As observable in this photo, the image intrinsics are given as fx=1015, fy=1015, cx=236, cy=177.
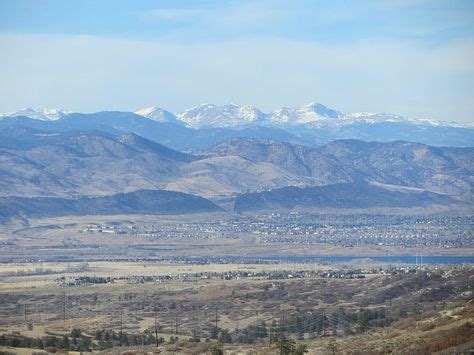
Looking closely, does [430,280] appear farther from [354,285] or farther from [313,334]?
[313,334]

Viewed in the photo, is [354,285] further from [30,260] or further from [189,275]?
[30,260]

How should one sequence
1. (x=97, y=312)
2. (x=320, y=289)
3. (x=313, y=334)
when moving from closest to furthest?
(x=313, y=334)
(x=97, y=312)
(x=320, y=289)

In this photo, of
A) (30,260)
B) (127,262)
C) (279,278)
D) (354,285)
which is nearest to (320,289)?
(354,285)

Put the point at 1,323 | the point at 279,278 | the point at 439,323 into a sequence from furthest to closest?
1. the point at 279,278
2. the point at 1,323
3. the point at 439,323

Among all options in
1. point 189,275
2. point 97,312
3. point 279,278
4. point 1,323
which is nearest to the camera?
point 1,323

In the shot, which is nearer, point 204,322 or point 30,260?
point 204,322

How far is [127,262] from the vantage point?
19062 centimetres

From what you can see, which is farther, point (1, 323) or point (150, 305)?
point (150, 305)

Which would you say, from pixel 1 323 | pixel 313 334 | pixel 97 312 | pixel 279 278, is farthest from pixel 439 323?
pixel 279 278

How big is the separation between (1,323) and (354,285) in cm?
4490

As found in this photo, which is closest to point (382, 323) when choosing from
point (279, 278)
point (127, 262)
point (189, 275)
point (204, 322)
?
point (204, 322)

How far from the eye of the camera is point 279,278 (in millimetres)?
139375

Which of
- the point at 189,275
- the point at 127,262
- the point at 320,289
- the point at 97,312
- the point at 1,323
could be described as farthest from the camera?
the point at 127,262

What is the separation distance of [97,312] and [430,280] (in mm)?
35450
